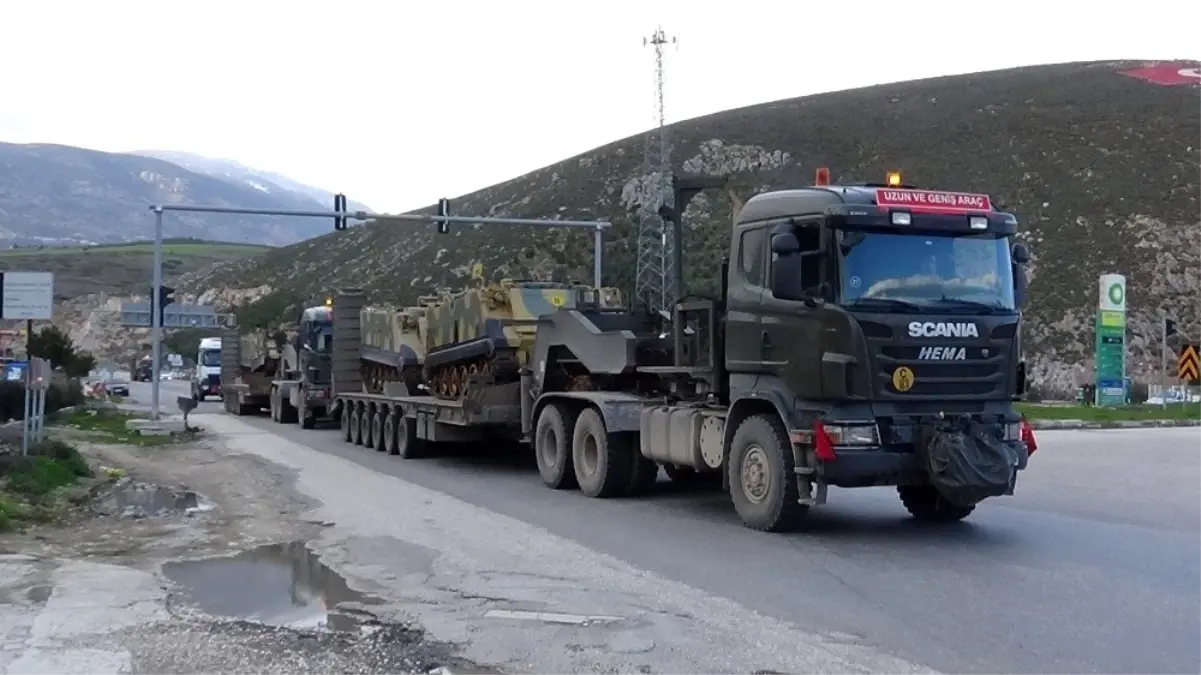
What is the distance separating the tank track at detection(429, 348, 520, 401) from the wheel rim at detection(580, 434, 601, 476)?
10.9ft

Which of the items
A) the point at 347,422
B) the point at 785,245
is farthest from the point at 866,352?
the point at 347,422

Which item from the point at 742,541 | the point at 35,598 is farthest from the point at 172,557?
the point at 742,541

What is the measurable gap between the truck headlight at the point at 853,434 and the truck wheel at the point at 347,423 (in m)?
15.6

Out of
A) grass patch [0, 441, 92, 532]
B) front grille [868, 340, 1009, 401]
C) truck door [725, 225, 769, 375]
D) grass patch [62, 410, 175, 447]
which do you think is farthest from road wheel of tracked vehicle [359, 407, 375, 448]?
front grille [868, 340, 1009, 401]

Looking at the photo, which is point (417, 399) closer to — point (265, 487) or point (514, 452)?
point (514, 452)

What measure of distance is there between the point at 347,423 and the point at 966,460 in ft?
→ 54.5

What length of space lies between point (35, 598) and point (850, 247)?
6.86 meters

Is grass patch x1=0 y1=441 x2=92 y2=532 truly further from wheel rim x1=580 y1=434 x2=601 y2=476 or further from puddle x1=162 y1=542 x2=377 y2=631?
wheel rim x1=580 y1=434 x2=601 y2=476

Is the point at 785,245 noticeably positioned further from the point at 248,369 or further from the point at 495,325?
the point at 248,369

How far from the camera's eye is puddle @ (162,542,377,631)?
344 inches

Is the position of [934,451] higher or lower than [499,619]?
higher

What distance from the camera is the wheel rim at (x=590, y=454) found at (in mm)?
15309

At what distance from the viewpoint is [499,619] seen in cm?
847

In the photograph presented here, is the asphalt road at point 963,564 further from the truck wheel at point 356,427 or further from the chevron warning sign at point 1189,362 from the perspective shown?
the chevron warning sign at point 1189,362
